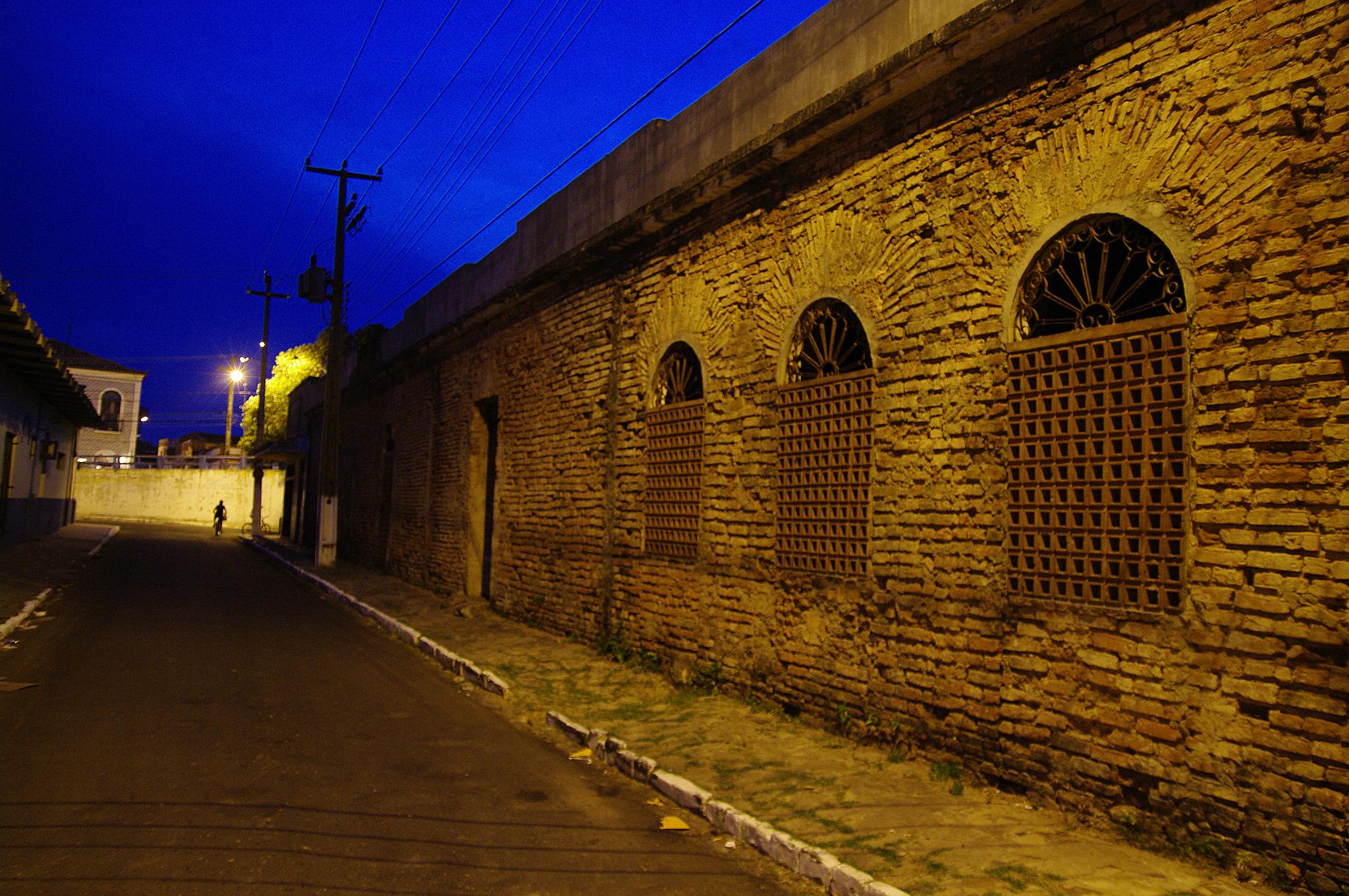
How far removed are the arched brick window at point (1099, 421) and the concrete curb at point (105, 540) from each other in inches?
923

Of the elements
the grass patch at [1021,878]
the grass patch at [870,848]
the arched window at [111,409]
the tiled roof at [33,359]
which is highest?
the arched window at [111,409]

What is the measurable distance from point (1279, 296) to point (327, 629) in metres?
11.4

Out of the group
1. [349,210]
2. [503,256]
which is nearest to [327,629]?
[503,256]

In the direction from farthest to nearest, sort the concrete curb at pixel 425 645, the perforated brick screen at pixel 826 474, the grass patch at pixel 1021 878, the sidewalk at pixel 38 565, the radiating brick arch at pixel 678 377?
the sidewalk at pixel 38 565 → the radiating brick arch at pixel 678 377 → the concrete curb at pixel 425 645 → the perforated brick screen at pixel 826 474 → the grass patch at pixel 1021 878

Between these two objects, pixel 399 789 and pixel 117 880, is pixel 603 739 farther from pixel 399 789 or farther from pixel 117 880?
pixel 117 880

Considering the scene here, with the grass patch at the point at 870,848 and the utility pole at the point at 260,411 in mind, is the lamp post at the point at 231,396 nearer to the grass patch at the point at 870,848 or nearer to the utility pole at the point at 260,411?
the utility pole at the point at 260,411

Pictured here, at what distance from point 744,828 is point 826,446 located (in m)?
3.04

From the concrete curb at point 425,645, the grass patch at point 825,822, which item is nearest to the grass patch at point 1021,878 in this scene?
the grass patch at point 825,822

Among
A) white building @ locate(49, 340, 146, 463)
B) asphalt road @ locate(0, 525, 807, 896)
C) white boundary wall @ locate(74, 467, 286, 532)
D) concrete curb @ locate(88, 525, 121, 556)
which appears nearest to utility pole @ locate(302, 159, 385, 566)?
concrete curb @ locate(88, 525, 121, 556)

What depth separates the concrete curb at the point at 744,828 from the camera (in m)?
Answer: 4.09

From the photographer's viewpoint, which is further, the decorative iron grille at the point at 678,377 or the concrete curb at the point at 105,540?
the concrete curb at the point at 105,540

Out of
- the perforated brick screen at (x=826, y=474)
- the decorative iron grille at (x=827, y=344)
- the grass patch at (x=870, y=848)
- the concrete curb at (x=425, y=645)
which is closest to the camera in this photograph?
the grass patch at (x=870, y=848)

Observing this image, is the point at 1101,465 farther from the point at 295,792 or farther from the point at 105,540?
the point at 105,540

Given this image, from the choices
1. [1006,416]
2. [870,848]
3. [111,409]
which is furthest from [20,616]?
[111,409]
